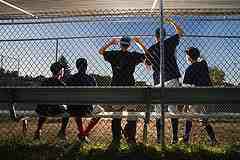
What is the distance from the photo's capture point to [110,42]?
7066 mm

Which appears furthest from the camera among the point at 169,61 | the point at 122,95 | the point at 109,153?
the point at 169,61

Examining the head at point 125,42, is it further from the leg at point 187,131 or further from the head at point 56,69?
the leg at point 187,131

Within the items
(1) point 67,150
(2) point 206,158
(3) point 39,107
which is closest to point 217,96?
(2) point 206,158

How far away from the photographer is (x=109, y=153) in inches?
213

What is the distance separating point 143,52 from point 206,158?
2.31 m

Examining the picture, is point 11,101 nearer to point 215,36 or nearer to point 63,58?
point 63,58

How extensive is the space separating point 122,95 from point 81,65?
2.27m

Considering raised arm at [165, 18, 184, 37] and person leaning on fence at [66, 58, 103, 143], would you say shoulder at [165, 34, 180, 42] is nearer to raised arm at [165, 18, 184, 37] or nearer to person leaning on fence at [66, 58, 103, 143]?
raised arm at [165, 18, 184, 37]

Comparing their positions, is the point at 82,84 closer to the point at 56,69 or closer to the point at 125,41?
the point at 56,69

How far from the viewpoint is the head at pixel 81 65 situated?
7.22 metres

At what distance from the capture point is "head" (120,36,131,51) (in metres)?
6.84

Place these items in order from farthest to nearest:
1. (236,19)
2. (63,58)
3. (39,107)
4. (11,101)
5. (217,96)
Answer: (63,58)
(39,107)
(236,19)
(11,101)
(217,96)

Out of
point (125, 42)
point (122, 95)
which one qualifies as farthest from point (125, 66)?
point (122, 95)

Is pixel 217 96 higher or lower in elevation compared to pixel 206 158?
higher
